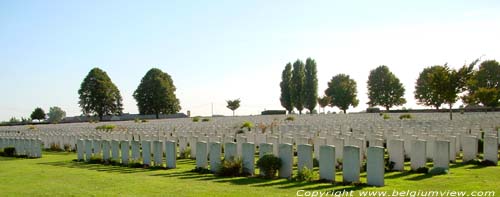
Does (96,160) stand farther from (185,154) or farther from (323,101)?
(323,101)

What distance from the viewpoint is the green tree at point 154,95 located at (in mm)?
74188

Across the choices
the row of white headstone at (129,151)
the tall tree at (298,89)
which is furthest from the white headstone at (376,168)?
the tall tree at (298,89)

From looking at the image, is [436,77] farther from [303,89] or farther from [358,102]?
[358,102]

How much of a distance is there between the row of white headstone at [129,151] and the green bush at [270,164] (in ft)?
10.3

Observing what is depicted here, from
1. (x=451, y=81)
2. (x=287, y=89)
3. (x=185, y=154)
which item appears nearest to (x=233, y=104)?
(x=287, y=89)

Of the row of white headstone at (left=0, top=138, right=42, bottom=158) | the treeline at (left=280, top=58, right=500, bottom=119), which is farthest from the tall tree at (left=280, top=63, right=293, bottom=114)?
the row of white headstone at (left=0, top=138, right=42, bottom=158)

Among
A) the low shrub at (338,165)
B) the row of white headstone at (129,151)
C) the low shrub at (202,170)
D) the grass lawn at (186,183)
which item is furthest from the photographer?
the row of white headstone at (129,151)

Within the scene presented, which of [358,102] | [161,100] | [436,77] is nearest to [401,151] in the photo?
[436,77]

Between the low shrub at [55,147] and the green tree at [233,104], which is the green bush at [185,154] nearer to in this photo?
the low shrub at [55,147]

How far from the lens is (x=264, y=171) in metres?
10.5

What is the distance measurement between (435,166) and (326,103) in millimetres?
70889

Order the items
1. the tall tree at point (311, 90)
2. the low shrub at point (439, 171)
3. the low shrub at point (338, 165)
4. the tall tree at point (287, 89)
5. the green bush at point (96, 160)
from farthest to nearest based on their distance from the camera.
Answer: the tall tree at point (287, 89) → the tall tree at point (311, 90) → the green bush at point (96, 160) → the low shrub at point (338, 165) → the low shrub at point (439, 171)

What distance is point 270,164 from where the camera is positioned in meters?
10.4

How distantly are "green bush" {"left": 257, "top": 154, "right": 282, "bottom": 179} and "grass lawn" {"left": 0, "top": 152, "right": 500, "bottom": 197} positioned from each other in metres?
0.29
